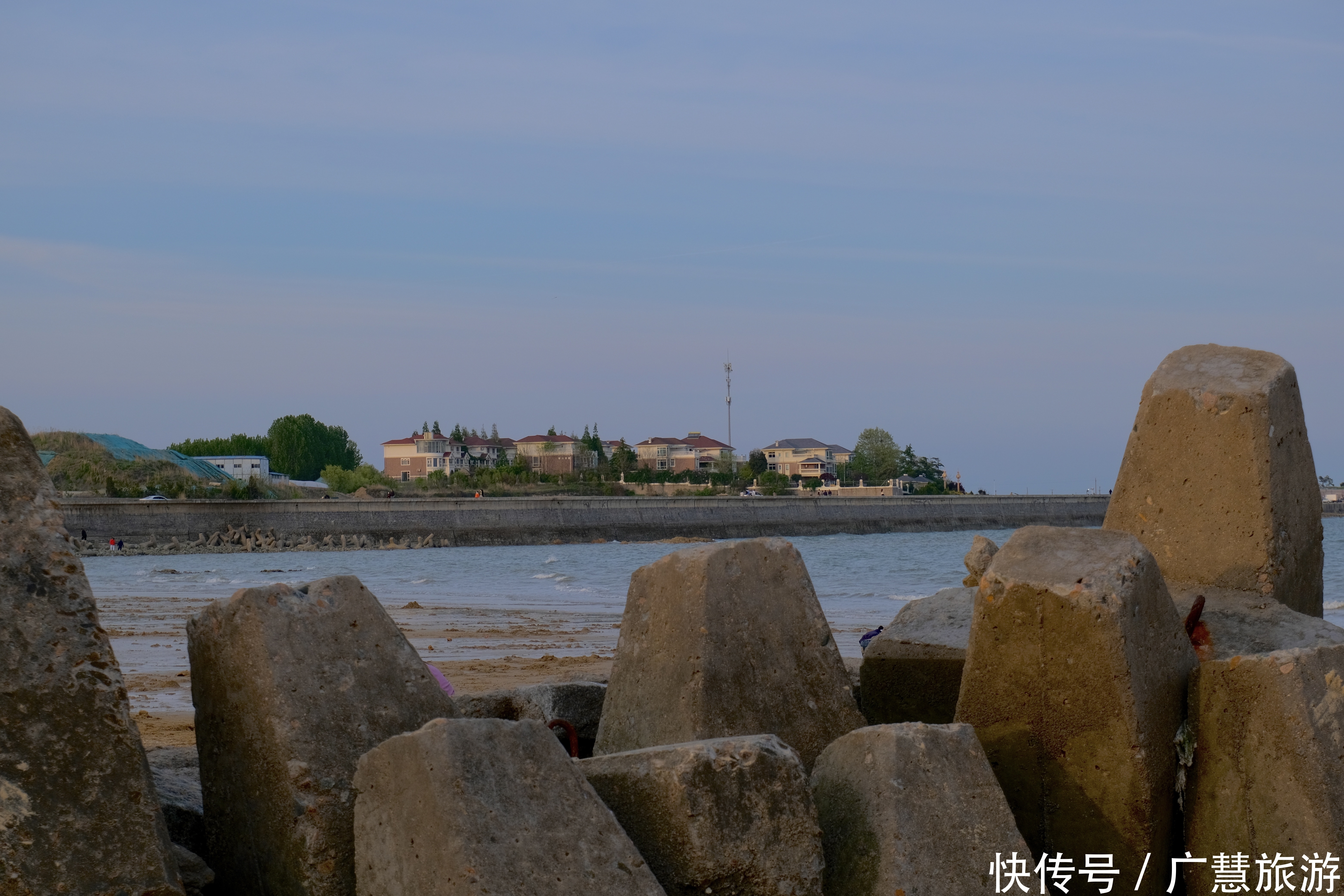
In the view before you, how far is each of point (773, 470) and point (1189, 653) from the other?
440 feet

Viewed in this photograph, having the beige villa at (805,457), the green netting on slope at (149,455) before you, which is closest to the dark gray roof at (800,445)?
the beige villa at (805,457)

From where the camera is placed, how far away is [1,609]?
9.29 feet

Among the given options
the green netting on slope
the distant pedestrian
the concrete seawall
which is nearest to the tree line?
the green netting on slope

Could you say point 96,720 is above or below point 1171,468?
below

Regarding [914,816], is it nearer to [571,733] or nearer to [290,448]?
[571,733]

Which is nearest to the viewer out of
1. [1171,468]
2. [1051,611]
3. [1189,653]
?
[1051,611]

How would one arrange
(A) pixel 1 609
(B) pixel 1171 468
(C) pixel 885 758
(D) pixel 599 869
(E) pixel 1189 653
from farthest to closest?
(B) pixel 1171 468 → (E) pixel 1189 653 → (C) pixel 885 758 → (A) pixel 1 609 → (D) pixel 599 869

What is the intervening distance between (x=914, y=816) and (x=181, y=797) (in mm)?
2143

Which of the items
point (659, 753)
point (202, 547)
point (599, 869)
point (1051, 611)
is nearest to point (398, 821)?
point (599, 869)

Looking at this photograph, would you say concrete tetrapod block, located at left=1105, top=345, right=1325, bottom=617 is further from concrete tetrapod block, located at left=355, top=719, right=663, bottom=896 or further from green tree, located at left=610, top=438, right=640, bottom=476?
green tree, located at left=610, top=438, right=640, bottom=476

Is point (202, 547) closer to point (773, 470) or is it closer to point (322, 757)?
point (322, 757)

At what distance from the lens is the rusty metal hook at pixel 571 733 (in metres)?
4.03

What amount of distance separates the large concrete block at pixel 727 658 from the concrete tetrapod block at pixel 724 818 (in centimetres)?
59

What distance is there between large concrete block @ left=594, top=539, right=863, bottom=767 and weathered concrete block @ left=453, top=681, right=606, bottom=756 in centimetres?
48
